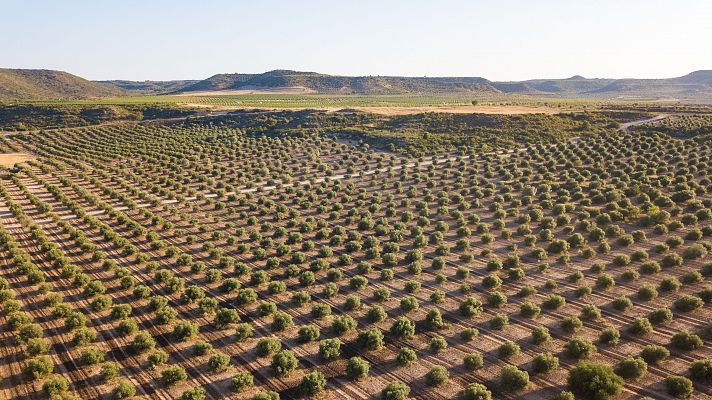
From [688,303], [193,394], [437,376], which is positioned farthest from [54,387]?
[688,303]

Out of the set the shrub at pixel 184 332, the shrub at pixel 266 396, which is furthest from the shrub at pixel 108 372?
the shrub at pixel 266 396

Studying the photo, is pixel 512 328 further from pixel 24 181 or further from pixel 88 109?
pixel 88 109

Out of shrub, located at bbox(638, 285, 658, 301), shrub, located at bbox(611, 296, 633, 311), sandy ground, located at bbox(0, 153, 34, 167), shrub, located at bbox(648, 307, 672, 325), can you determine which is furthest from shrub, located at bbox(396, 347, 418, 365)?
sandy ground, located at bbox(0, 153, 34, 167)

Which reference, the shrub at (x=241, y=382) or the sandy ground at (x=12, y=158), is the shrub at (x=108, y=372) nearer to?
the shrub at (x=241, y=382)

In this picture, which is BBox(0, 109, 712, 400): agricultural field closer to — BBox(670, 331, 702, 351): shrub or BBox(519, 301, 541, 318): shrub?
BBox(519, 301, 541, 318): shrub

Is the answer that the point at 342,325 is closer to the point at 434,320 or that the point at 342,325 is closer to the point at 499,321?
the point at 434,320

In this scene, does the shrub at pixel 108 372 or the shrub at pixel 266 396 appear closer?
the shrub at pixel 266 396
